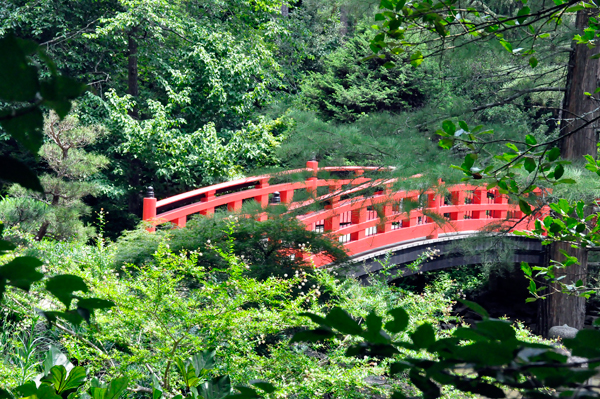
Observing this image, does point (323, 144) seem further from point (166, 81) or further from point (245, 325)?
point (166, 81)

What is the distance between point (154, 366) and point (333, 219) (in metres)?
2.82

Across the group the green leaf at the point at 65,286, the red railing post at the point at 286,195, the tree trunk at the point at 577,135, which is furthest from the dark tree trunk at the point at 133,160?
the green leaf at the point at 65,286

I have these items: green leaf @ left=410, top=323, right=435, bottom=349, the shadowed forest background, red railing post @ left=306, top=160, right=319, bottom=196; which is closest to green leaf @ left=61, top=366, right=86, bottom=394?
the shadowed forest background

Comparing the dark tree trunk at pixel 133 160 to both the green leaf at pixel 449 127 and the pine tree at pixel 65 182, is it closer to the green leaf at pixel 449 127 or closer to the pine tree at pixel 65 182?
the pine tree at pixel 65 182

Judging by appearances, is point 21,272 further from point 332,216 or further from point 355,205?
point 355,205

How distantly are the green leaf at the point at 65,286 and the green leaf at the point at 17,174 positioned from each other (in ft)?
0.39

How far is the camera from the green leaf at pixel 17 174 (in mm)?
396

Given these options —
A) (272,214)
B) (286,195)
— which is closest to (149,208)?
(272,214)

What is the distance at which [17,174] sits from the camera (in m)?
0.40

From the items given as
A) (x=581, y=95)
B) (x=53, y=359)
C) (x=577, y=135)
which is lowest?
(x=53, y=359)

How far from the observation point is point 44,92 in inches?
15.1

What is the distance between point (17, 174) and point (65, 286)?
14 centimetres

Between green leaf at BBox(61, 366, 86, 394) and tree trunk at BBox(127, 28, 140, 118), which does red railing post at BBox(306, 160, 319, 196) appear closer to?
green leaf at BBox(61, 366, 86, 394)

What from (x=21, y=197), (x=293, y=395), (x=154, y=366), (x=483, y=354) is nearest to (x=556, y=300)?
(x=293, y=395)
